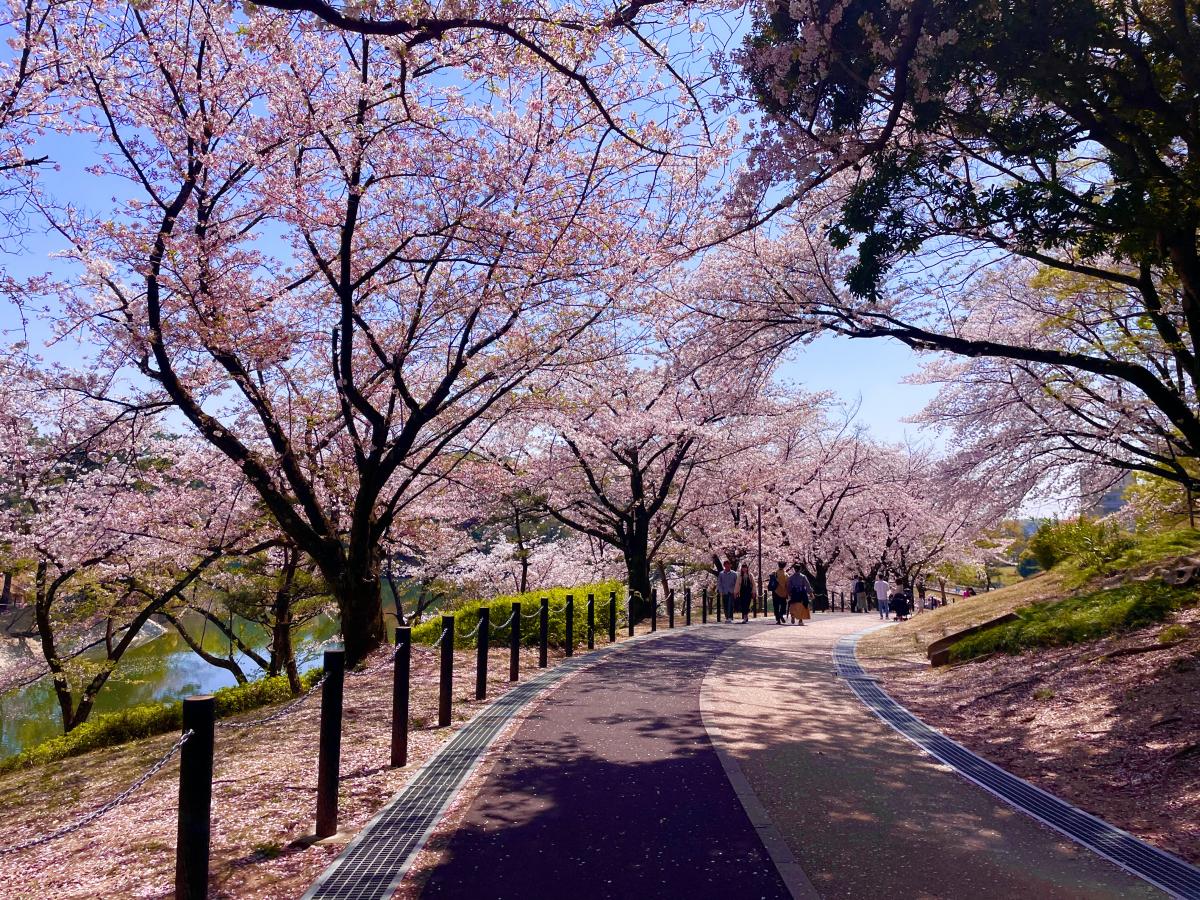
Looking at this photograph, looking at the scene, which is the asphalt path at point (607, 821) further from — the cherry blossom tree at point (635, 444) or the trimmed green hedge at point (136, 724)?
the cherry blossom tree at point (635, 444)

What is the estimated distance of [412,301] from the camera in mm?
11438

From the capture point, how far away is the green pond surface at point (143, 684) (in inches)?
989

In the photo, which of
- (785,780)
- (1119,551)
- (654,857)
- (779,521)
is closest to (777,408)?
(1119,551)

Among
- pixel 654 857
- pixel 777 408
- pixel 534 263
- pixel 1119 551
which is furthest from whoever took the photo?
pixel 777 408

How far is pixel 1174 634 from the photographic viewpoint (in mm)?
7734

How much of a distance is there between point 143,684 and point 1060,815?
111 feet

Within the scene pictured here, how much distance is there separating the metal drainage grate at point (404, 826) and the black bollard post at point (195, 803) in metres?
0.53

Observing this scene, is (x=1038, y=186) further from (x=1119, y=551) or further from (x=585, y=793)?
(x=1119, y=551)

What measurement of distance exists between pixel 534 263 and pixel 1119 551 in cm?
1106

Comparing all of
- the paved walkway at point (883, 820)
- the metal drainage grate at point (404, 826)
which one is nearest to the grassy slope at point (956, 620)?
the paved walkway at point (883, 820)

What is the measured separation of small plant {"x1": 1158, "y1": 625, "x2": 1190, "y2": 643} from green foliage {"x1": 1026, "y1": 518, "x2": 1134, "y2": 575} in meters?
4.91

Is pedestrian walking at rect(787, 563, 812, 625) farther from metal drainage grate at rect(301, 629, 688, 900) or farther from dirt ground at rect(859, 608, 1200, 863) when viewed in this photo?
metal drainage grate at rect(301, 629, 688, 900)

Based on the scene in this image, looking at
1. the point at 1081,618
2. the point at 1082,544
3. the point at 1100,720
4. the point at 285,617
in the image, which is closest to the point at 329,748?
the point at 1100,720

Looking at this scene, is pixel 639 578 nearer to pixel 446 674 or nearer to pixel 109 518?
pixel 109 518
